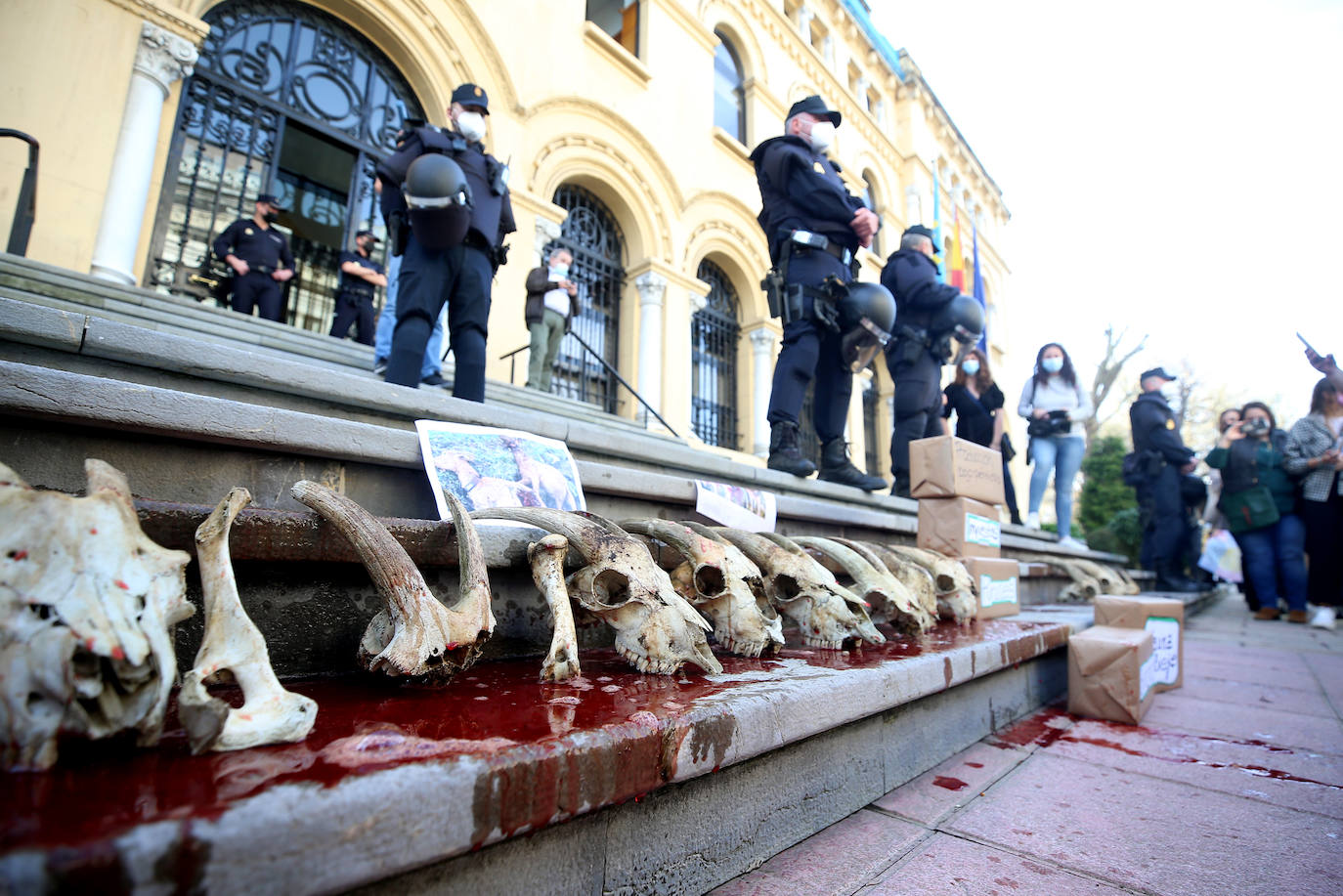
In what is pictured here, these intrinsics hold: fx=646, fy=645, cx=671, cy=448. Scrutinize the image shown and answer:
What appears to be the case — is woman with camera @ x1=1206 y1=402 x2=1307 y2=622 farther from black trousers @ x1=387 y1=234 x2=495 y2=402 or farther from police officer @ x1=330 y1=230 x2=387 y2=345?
police officer @ x1=330 y1=230 x2=387 y2=345

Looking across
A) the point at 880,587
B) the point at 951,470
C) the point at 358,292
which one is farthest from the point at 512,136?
the point at 880,587

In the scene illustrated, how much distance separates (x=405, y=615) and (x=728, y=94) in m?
11.9

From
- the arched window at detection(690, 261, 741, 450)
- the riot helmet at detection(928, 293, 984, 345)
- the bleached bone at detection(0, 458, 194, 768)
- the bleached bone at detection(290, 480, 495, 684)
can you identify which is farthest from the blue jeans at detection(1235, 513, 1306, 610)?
the bleached bone at detection(0, 458, 194, 768)

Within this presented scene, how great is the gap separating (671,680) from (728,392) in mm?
9589

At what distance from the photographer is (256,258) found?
573 centimetres

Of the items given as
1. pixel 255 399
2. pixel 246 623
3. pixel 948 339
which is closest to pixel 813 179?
pixel 948 339

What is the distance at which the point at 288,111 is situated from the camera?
634 cm

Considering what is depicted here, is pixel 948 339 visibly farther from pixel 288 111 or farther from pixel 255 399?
pixel 288 111

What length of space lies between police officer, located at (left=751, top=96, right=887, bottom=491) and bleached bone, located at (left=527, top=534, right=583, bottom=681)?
2.57 m

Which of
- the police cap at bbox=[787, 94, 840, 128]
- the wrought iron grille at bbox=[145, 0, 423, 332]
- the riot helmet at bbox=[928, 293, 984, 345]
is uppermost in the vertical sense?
the wrought iron grille at bbox=[145, 0, 423, 332]

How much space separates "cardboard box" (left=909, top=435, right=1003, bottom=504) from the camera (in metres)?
3.10

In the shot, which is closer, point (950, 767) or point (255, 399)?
point (950, 767)

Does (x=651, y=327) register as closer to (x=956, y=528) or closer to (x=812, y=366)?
(x=812, y=366)

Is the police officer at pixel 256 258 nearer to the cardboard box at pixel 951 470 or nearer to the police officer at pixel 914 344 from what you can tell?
the police officer at pixel 914 344
